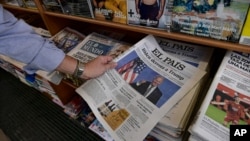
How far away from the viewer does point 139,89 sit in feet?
1.92

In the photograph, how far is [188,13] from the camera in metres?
0.48

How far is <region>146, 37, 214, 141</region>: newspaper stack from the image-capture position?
0.51 metres

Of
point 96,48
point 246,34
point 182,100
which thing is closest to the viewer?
point 246,34

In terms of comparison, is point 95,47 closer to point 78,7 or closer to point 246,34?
point 78,7

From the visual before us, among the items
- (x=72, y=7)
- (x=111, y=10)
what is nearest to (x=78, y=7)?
(x=72, y=7)

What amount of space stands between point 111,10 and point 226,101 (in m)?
0.42

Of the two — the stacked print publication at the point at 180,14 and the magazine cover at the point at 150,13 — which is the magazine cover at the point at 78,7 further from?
the magazine cover at the point at 150,13

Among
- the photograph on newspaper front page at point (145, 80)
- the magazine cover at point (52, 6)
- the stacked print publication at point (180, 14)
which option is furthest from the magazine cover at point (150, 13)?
the magazine cover at point (52, 6)

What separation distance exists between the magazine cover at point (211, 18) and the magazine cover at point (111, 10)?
0.16m

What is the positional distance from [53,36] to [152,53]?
0.52m

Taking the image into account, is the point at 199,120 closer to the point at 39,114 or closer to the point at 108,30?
the point at 108,30

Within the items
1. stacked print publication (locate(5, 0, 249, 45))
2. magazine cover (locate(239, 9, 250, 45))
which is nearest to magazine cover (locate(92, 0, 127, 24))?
stacked print publication (locate(5, 0, 249, 45))

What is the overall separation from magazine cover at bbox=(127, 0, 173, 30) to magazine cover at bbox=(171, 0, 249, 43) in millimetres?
24

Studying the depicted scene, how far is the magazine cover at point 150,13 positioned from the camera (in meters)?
0.52
